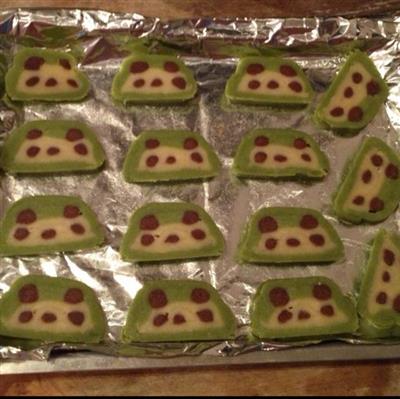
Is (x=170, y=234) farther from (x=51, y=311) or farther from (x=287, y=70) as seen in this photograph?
(x=287, y=70)

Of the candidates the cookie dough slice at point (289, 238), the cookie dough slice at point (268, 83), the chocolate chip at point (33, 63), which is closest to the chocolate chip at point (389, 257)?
the cookie dough slice at point (289, 238)

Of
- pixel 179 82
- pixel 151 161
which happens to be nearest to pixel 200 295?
pixel 151 161

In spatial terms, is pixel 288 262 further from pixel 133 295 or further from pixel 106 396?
pixel 106 396

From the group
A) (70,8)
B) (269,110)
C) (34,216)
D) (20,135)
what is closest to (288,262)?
(269,110)

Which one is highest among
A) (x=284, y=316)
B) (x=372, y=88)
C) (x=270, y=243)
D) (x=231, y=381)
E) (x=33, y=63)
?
(x=33, y=63)

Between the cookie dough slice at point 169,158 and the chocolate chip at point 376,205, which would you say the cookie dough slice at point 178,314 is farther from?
the chocolate chip at point 376,205

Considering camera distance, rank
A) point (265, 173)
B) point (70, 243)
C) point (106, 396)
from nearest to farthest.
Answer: point (106, 396)
point (70, 243)
point (265, 173)
